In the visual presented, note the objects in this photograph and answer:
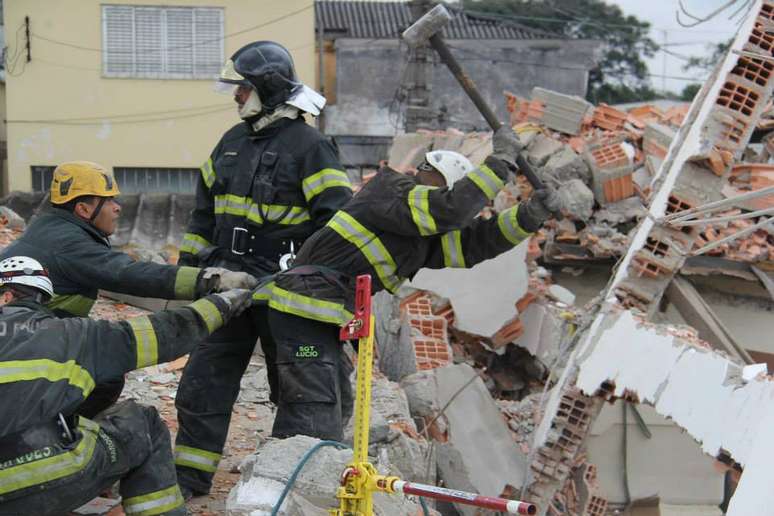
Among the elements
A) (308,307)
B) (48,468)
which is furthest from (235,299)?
(48,468)

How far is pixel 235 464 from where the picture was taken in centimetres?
588

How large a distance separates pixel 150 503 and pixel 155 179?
2162cm

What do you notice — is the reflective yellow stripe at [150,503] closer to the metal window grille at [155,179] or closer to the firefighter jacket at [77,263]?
the firefighter jacket at [77,263]

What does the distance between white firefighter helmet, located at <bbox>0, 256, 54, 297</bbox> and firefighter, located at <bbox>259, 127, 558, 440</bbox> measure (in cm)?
123

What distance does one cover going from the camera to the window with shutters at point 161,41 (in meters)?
25.1

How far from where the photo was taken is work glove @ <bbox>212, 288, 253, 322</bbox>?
4.69m

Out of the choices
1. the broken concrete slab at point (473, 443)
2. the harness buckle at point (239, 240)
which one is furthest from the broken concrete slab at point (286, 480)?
the broken concrete slab at point (473, 443)

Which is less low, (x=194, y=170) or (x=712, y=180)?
(x=712, y=180)

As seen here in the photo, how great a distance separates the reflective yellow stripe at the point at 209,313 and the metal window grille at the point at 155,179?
21.0 metres

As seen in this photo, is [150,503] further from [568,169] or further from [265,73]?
[568,169]

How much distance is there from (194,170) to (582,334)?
59.8 ft

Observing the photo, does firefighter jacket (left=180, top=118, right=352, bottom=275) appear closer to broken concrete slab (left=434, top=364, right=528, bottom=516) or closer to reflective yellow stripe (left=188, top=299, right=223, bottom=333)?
reflective yellow stripe (left=188, top=299, right=223, bottom=333)

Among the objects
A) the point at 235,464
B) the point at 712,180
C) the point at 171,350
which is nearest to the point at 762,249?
the point at 712,180

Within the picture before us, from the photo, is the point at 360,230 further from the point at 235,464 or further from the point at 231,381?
the point at 235,464
